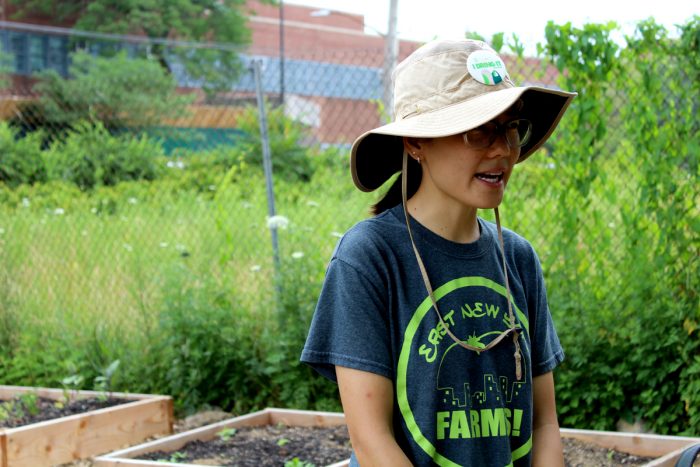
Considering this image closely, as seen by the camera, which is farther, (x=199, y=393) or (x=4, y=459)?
(x=199, y=393)

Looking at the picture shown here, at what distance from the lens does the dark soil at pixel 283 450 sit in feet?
14.2

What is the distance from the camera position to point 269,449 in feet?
15.7

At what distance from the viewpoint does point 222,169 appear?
796 centimetres

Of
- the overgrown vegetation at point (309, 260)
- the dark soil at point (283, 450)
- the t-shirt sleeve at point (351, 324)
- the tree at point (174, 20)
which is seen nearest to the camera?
the t-shirt sleeve at point (351, 324)

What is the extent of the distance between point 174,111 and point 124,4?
30.7 metres

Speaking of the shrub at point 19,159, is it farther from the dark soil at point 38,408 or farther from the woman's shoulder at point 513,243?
the woman's shoulder at point 513,243

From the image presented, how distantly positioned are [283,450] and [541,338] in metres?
2.85

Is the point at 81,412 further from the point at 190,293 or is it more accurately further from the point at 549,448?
the point at 549,448

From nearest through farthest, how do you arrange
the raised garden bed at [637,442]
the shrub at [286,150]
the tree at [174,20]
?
the raised garden bed at [637,442] < the shrub at [286,150] < the tree at [174,20]

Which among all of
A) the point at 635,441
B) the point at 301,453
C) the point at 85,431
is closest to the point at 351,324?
the point at 635,441

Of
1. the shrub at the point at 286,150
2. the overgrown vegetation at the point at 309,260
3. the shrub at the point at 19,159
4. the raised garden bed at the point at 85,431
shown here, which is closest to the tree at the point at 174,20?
the shrub at the point at 286,150

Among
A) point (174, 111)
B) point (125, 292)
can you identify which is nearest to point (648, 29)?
point (125, 292)

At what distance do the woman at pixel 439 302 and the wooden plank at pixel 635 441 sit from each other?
2378 mm

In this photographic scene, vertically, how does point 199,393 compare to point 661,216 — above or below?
below
